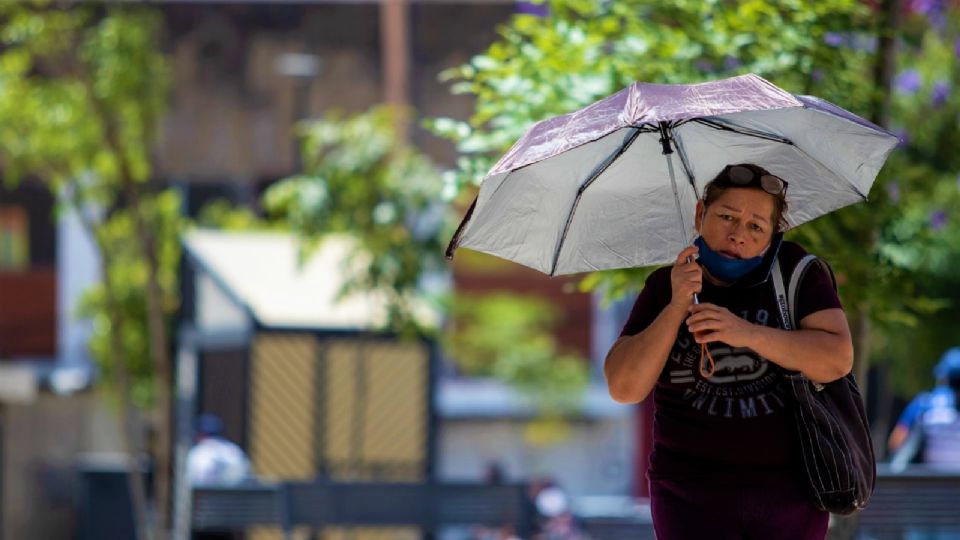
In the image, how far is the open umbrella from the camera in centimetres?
362

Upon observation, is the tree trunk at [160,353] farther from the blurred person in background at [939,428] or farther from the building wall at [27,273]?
the building wall at [27,273]

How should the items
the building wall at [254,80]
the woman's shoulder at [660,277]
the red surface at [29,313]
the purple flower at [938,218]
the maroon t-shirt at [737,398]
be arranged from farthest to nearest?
the red surface at [29,313], the building wall at [254,80], the purple flower at [938,218], the woman's shoulder at [660,277], the maroon t-shirt at [737,398]

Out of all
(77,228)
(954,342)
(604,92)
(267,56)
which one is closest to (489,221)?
(604,92)

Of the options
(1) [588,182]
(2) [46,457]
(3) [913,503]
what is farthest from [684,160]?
(2) [46,457]

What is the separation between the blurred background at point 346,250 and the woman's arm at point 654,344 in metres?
1.79

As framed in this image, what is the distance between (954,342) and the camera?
13023mm

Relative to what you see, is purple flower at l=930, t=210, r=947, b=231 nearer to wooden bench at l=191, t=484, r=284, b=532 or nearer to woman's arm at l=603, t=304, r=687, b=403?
wooden bench at l=191, t=484, r=284, b=532

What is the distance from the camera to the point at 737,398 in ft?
11.2

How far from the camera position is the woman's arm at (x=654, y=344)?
10.9 feet

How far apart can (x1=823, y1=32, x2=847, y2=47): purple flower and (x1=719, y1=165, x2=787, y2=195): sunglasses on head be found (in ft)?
6.97

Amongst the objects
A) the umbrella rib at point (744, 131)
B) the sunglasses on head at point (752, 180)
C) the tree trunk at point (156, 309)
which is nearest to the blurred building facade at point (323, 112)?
the tree trunk at point (156, 309)

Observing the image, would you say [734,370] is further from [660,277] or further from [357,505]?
[357,505]

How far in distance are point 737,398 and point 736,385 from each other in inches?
1.1

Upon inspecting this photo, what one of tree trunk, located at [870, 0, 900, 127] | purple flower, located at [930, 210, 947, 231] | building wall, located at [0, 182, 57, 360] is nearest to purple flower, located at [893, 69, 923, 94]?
purple flower, located at [930, 210, 947, 231]
